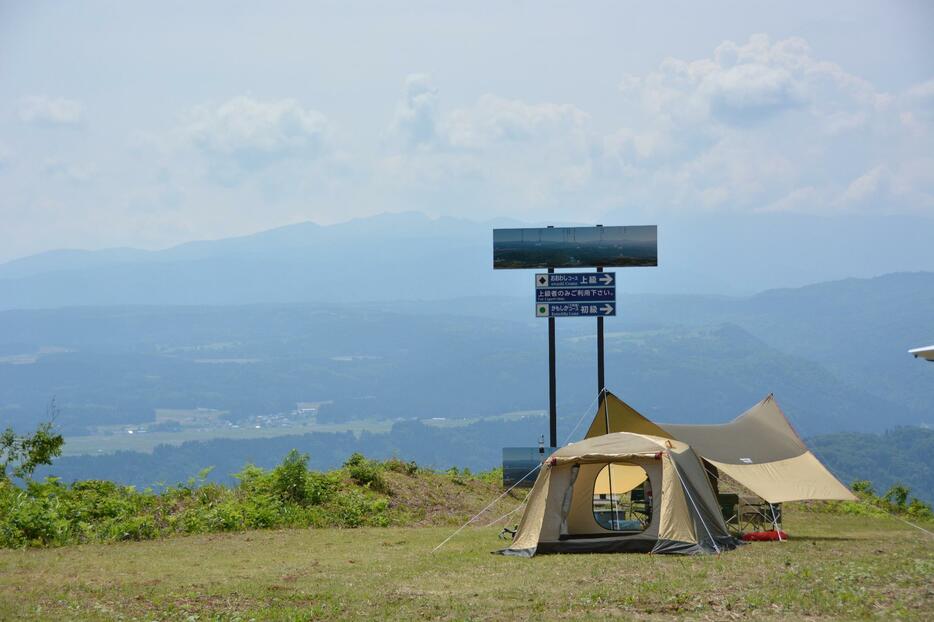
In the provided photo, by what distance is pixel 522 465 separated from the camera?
28766mm

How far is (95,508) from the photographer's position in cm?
2117

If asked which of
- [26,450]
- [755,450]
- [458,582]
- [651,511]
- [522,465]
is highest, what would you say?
[755,450]

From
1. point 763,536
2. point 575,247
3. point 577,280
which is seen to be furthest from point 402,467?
point 763,536

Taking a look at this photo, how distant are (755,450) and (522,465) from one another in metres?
9.07

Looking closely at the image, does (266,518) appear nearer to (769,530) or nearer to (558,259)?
(769,530)

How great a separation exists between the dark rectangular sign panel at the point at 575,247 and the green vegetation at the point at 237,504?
21.2ft

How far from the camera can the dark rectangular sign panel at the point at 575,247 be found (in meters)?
30.2

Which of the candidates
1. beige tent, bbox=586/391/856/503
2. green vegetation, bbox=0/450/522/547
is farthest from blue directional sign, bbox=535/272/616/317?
beige tent, bbox=586/391/856/503

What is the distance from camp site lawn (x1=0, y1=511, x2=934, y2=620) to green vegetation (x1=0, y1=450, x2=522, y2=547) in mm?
1111

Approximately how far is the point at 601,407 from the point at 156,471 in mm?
114920

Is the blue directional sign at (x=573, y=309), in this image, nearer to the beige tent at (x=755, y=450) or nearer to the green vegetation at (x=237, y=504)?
the green vegetation at (x=237, y=504)

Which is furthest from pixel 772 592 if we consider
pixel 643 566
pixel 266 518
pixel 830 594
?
pixel 266 518

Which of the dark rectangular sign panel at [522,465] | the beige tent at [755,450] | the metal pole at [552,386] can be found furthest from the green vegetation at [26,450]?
the metal pole at [552,386]

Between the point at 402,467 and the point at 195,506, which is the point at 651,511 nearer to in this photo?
the point at 195,506
